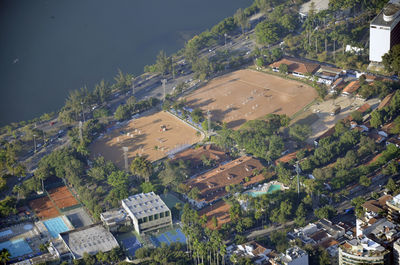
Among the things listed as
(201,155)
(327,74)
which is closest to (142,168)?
(201,155)

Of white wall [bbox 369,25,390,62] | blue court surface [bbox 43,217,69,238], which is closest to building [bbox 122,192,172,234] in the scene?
blue court surface [bbox 43,217,69,238]

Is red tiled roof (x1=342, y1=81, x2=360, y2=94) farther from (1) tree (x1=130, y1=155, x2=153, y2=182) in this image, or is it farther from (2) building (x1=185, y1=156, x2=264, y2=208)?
(1) tree (x1=130, y1=155, x2=153, y2=182)

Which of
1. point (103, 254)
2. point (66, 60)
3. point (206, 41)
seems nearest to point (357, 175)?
point (103, 254)

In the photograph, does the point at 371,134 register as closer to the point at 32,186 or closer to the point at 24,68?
the point at 32,186

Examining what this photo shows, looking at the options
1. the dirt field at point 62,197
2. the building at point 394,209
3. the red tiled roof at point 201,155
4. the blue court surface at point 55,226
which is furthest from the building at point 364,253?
the dirt field at point 62,197

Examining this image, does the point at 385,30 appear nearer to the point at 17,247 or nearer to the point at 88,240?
the point at 88,240
